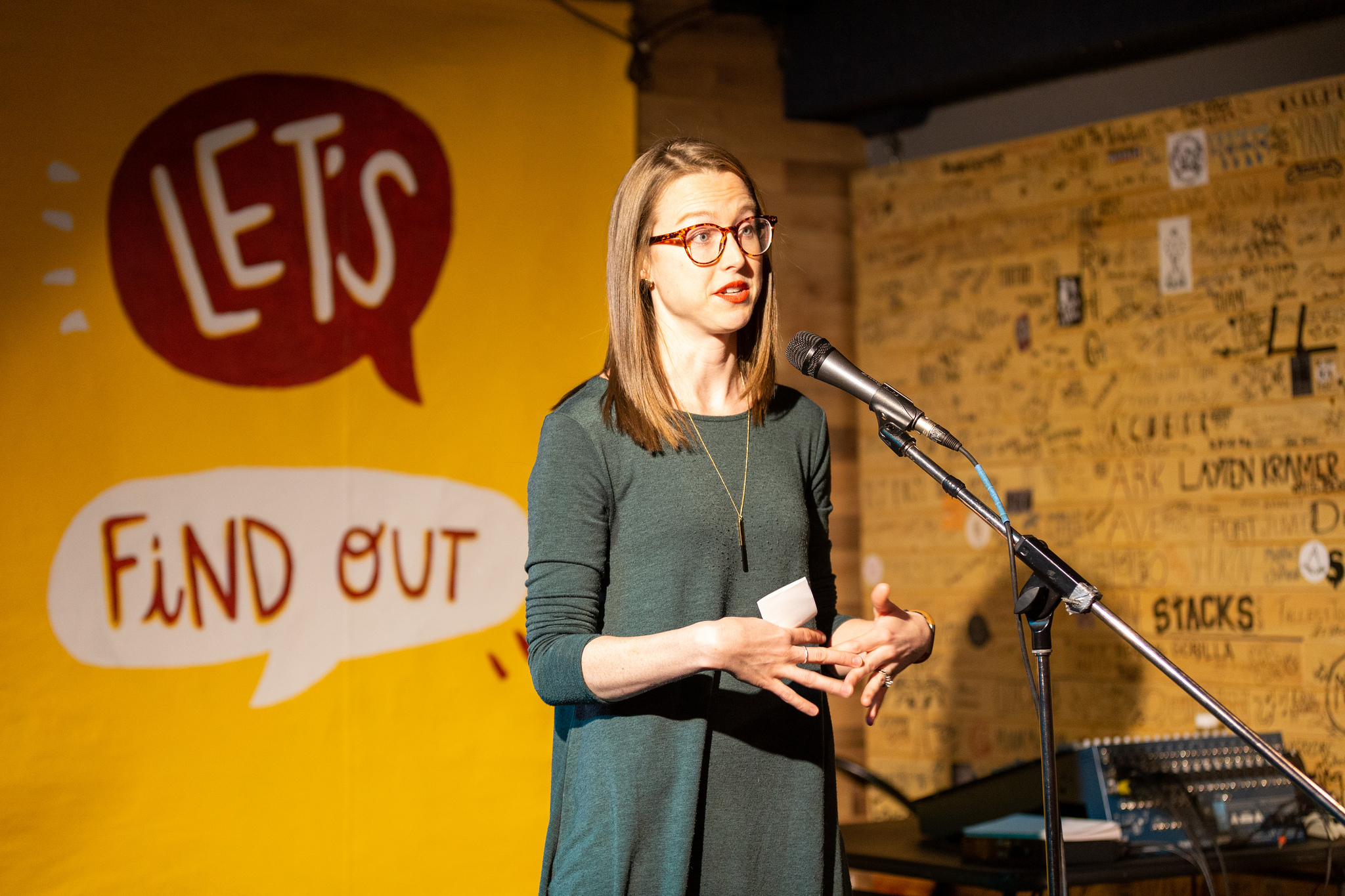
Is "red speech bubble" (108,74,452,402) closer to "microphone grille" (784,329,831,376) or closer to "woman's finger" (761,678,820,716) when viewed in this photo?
"microphone grille" (784,329,831,376)

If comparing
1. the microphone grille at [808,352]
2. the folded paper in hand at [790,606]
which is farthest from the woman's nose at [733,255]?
the folded paper in hand at [790,606]

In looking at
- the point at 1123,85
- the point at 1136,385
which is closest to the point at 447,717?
the point at 1136,385

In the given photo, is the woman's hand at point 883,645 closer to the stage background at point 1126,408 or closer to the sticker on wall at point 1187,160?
the stage background at point 1126,408

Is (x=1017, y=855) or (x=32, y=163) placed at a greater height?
(x=32, y=163)

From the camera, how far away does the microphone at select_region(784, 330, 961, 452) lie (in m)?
1.53

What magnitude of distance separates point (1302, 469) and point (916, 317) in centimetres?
124

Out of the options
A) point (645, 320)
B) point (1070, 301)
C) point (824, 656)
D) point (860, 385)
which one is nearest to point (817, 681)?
point (824, 656)

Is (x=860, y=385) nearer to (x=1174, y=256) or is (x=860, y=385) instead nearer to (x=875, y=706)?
(x=875, y=706)

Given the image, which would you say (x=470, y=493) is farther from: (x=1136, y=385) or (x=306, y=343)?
(x=1136, y=385)

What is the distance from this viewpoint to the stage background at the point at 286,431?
2.88m

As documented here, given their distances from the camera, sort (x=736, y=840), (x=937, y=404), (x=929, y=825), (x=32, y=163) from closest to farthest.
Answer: (x=736, y=840), (x=929, y=825), (x=32, y=163), (x=937, y=404)

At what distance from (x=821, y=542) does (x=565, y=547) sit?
0.42 metres

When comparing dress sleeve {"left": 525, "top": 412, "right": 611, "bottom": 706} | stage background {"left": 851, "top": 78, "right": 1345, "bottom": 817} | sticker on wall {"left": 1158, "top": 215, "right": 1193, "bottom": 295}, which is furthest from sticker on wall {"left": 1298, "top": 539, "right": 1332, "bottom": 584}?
dress sleeve {"left": 525, "top": 412, "right": 611, "bottom": 706}

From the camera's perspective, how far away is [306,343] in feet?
10.4
